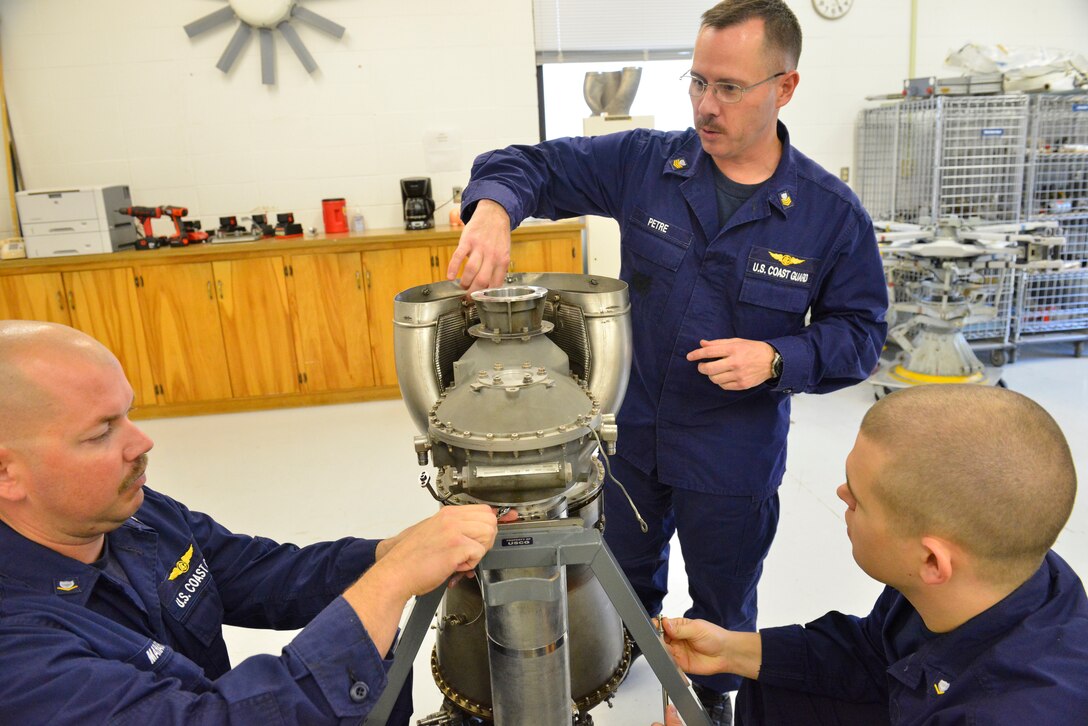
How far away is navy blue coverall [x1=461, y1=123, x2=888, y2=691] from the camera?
168 centimetres

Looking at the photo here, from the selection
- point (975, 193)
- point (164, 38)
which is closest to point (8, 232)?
point (164, 38)

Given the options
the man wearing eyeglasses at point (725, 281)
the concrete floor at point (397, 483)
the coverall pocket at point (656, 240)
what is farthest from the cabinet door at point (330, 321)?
the coverall pocket at point (656, 240)

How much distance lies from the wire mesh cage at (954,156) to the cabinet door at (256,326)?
12.3ft

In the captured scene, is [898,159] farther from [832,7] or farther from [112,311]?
[112,311]

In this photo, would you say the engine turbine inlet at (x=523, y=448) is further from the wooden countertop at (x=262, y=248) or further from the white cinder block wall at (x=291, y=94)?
the white cinder block wall at (x=291, y=94)

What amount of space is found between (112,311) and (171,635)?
3.67 m

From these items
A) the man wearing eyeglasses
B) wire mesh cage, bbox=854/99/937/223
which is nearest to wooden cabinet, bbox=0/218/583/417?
wire mesh cage, bbox=854/99/937/223

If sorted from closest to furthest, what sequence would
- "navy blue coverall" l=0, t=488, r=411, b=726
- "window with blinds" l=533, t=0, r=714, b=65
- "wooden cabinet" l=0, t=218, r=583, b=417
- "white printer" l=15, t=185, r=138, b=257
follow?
1. "navy blue coverall" l=0, t=488, r=411, b=726
2. "white printer" l=15, t=185, r=138, b=257
3. "wooden cabinet" l=0, t=218, r=583, b=417
4. "window with blinds" l=533, t=0, r=714, b=65

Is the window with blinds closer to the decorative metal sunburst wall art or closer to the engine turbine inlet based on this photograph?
the decorative metal sunburst wall art

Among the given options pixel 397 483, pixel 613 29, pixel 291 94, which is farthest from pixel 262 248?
pixel 613 29

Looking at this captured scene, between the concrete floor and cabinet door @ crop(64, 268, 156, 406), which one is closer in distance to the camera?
the concrete floor

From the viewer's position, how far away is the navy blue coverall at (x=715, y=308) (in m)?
1.68

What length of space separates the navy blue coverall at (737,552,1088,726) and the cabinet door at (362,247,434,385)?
11.1 ft

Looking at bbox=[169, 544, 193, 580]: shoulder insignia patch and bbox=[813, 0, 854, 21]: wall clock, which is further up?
bbox=[813, 0, 854, 21]: wall clock
